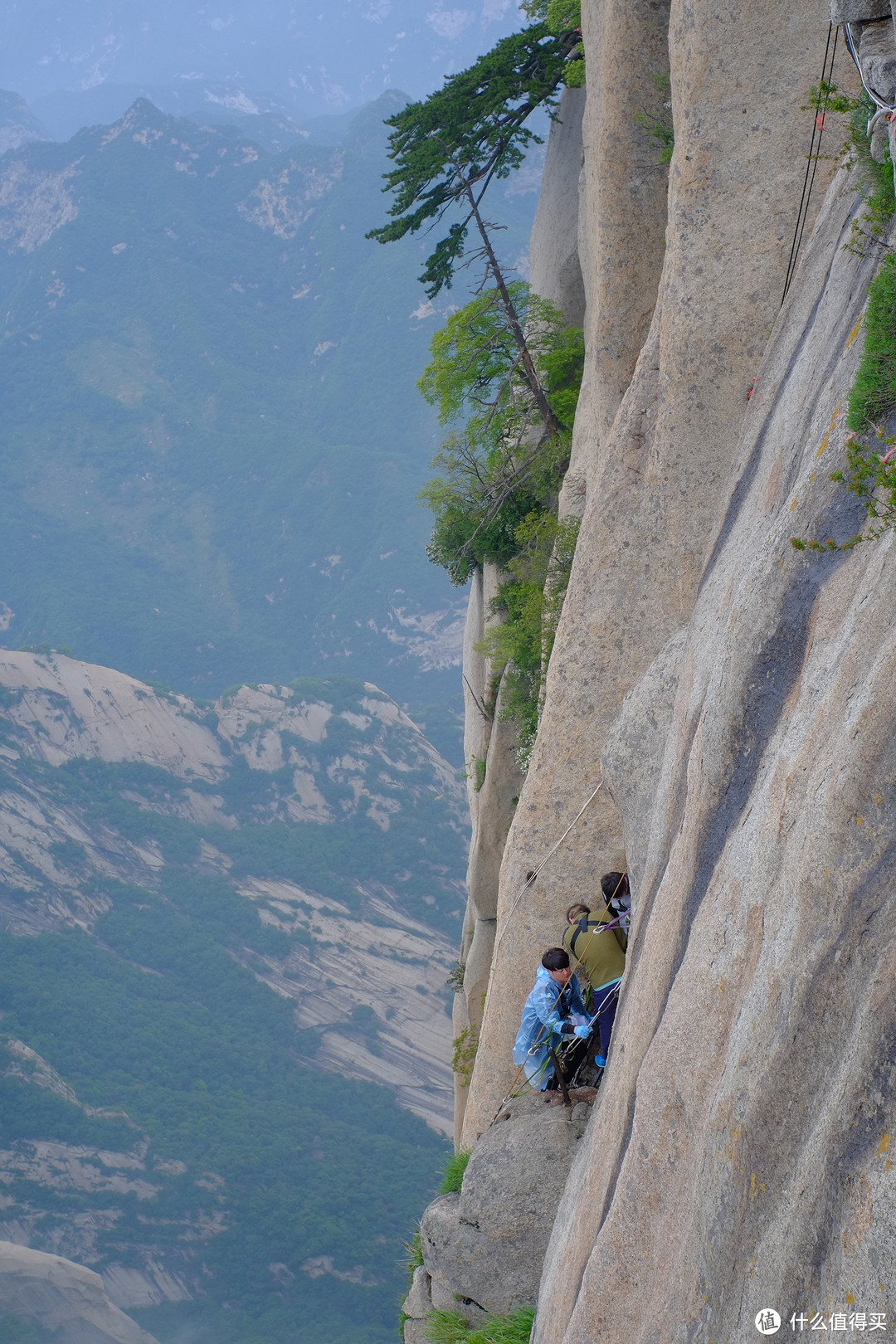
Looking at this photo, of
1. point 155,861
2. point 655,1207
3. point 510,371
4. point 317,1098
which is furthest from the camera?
point 155,861

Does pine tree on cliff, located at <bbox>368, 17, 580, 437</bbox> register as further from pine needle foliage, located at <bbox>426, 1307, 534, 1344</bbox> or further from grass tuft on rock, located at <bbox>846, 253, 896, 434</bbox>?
pine needle foliage, located at <bbox>426, 1307, 534, 1344</bbox>

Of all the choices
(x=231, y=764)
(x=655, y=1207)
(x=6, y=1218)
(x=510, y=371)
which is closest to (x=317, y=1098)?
(x=6, y=1218)

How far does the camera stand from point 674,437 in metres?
12.2

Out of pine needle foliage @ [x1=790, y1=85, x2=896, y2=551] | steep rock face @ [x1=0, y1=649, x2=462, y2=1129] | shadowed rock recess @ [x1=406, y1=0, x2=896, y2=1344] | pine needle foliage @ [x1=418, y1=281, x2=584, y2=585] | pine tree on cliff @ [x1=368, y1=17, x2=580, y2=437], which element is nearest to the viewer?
shadowed rock recess @ [x1=406, y1=0, x2=896, y2=1344]

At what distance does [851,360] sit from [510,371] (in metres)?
15.3

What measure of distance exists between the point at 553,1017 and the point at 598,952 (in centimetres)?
94

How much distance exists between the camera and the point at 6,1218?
80.4 m

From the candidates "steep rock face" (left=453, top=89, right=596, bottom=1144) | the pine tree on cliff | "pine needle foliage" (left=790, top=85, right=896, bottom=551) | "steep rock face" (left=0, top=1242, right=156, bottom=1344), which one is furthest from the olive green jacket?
"steep rock face" (left=0, top=1242, right=156, bottom=1344)

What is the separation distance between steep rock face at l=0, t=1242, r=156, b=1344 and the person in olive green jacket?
71741 mm

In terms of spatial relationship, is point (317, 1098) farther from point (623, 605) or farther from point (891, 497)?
point (891, 497)

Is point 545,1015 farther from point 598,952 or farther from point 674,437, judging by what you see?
point 674,437

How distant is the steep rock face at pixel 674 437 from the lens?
11.7 metres

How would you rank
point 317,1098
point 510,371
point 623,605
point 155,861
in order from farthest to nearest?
point 155,861 < point 317,1098 < point 510,371 < point 623,605

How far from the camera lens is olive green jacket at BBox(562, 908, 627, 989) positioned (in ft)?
36.6
